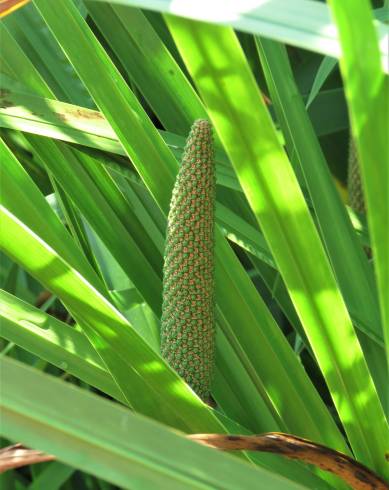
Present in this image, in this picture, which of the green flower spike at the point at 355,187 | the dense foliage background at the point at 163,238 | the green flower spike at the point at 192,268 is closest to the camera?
the dense foliage background at the point at 163,238

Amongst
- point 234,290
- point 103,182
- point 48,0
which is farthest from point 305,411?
point 48,0

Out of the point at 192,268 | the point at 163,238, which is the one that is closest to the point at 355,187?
the point at 163,238

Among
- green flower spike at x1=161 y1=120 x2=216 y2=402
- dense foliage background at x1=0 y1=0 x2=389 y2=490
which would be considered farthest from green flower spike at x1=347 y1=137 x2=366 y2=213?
green flower spike at x1=161 y1=120 x2=216 y2=402

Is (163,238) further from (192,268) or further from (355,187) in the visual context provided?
(355,187)

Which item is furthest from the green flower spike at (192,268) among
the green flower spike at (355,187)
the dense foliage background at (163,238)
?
the green flower spike at (355,187)

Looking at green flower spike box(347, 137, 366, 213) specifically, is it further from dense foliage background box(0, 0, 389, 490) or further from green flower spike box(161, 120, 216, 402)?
green flower spike box(161, 120, 216, 402)

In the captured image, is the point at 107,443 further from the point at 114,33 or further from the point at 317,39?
the point at 114,33

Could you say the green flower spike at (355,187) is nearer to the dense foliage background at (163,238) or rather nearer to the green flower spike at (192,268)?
the dense foliage background at (163,238)
